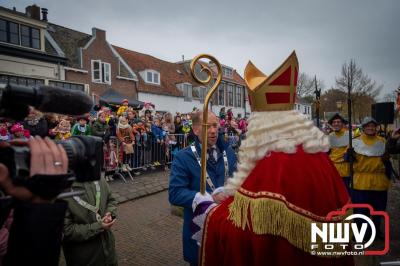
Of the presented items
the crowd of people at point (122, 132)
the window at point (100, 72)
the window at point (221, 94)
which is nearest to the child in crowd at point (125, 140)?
the crowd of people at point (122, 132)

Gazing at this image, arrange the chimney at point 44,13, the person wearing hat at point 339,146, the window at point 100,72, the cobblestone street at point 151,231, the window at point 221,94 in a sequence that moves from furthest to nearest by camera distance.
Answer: the window at point 221,94 < the window at point 100,72 < the chimney at point 44,13 < the person wearing hat at point 339,146 < the cobblestone street at point 151,231

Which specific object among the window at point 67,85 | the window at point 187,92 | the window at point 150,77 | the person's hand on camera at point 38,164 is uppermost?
the window at point 150,77

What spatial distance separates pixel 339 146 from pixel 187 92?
27.4 m

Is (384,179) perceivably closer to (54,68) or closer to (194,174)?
(194,174)

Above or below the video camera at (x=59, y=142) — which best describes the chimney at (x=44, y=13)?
above

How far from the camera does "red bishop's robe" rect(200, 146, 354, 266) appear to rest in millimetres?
1694

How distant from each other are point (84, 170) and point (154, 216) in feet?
16.9

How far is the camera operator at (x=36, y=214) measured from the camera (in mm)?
1046

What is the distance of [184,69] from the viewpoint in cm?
Result: 3694

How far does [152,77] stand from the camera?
2880cm

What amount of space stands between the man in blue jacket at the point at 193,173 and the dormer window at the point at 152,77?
1034 inches

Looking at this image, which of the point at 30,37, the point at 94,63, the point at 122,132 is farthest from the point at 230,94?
the point at 122,132

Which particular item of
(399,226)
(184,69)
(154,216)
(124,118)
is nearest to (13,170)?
(154,216)

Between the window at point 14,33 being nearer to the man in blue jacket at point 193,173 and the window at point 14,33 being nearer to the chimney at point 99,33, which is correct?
the chimney at point 99,33
